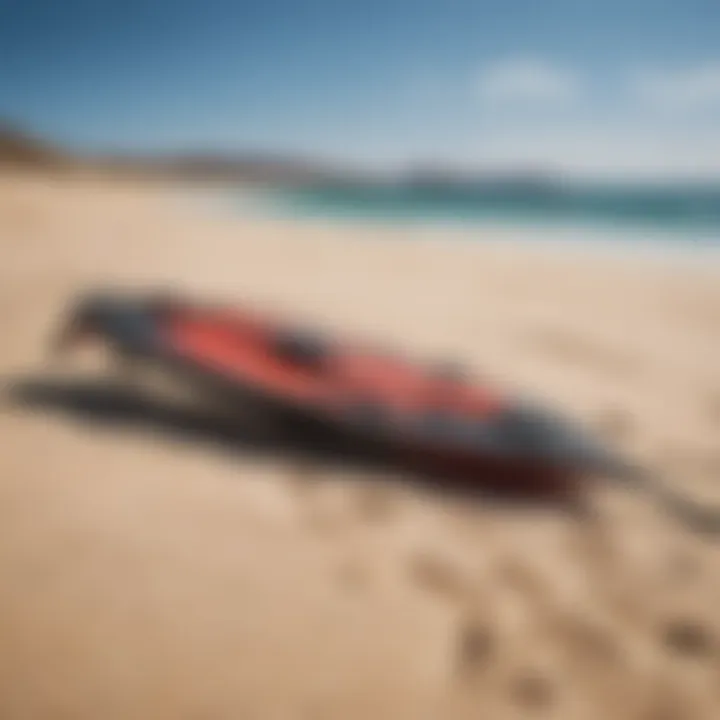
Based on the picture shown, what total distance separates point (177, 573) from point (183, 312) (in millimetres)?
747

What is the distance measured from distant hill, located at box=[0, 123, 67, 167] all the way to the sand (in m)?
0.78

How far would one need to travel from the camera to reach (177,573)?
3.34ft

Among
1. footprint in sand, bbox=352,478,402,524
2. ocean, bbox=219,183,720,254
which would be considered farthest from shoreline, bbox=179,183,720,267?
footprint in sand, bbox=352,478,402,524

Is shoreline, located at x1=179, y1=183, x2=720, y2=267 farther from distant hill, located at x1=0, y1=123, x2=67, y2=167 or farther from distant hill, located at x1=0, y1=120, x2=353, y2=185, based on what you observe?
distant hill, located at x1=0, y1=123, x2=67, y2=167

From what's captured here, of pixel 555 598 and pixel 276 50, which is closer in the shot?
pixel 555 598

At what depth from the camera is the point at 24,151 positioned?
253 centimetres

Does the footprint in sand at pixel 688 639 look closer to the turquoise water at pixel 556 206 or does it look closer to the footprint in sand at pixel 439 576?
the footprint in sand at pixel 439 576

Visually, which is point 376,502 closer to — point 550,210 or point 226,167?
point 226,167

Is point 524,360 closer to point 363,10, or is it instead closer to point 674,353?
point 674,353

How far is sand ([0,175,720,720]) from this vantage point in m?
0.86

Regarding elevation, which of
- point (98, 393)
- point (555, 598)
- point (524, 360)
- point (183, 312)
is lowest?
point (555, 598)

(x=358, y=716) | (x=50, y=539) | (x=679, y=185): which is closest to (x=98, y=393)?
(x=50, y=539)

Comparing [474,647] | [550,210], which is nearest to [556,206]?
[550,210]

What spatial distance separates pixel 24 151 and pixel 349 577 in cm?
218
